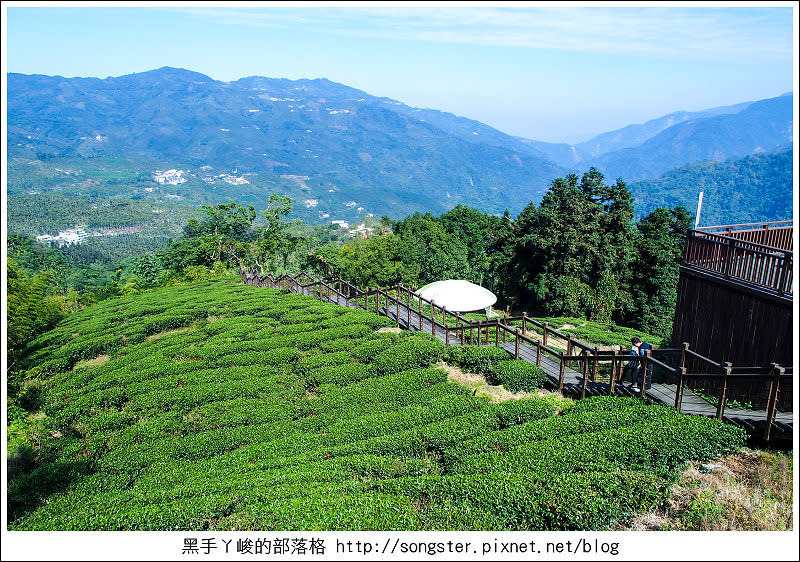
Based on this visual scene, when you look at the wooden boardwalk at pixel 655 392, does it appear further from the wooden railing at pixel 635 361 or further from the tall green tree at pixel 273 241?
the tall green tree at pixel 273 241

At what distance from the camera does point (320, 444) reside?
8.32 metres

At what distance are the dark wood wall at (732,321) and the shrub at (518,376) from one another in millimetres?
3684

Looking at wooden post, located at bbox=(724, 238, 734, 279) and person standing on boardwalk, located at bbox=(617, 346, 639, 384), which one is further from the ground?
wooden post, located at bbox=(724, 238, 734, 279)

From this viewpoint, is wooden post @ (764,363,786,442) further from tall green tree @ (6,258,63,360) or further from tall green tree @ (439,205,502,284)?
tall green tree @ (439,205,502,284)

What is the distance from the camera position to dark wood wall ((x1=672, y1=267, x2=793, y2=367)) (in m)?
8.54

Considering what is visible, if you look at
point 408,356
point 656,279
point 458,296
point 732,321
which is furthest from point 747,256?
point 656,279

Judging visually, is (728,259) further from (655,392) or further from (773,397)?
(773,397)

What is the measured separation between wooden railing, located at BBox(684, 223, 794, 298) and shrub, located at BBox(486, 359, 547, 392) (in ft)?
14.3

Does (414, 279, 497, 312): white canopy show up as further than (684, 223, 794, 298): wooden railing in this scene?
Yes

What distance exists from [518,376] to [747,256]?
5050mm

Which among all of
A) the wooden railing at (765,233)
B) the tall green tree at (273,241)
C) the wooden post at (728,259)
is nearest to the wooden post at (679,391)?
the wooden post at (728,259)

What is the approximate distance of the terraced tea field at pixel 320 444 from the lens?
597cm

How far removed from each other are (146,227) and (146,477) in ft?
532

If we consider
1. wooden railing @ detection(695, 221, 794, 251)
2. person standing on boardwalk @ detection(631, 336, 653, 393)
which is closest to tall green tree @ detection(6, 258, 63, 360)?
person standing on boardwalk @ detection(631, 336, 653, 393)
